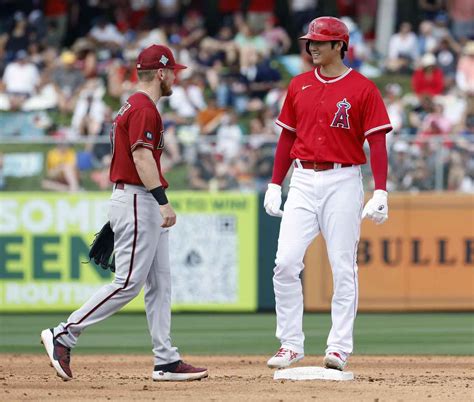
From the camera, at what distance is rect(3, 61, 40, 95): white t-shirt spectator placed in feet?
64.6

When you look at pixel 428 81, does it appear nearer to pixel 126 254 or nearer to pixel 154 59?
pixel 154 59

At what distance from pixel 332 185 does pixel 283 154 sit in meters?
0.57

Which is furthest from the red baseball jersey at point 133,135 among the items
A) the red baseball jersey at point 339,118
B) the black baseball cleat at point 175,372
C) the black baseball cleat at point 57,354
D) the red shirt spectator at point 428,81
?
the red shirt spectator at point 428,81

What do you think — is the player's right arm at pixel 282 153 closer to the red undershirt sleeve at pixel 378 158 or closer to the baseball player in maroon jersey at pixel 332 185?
the baseball player in maroon jersey at pixel 332 185

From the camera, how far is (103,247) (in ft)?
27.2

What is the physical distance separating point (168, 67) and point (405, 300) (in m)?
7.86

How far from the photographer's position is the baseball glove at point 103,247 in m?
8.25

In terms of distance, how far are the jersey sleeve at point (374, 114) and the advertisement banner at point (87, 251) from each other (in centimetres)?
736

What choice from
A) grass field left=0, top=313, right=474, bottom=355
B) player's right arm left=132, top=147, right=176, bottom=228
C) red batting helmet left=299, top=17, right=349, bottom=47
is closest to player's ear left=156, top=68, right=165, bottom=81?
player's right arm left=132, top=147, right=176, bottom=228

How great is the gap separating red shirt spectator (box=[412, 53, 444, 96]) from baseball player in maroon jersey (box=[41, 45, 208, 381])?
11630mm

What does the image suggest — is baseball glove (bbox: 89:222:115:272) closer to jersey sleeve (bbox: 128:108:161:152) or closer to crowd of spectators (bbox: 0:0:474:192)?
jersey sleeve (bbox: 128:108:161:152)

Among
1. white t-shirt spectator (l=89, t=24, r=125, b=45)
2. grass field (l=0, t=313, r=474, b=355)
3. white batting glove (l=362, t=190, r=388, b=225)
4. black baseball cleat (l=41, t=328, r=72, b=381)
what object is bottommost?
grass field (l=0, t=313, r=474, b=355)

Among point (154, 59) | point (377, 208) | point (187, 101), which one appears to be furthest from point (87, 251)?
point (377, 208)

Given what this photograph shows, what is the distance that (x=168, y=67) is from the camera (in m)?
8.11
